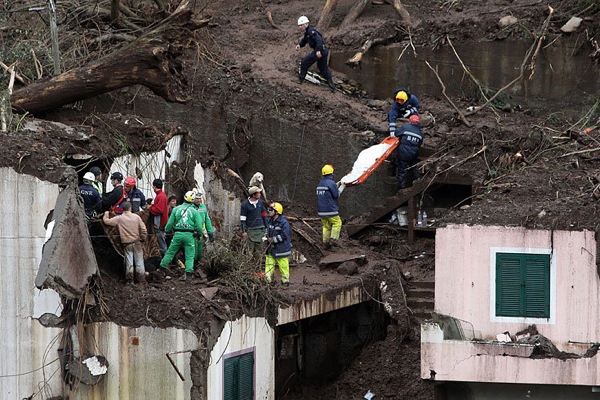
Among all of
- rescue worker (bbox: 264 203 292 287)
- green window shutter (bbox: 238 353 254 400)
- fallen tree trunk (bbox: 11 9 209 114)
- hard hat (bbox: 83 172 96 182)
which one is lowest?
green window shutter (bbox: 238 353 254 400)

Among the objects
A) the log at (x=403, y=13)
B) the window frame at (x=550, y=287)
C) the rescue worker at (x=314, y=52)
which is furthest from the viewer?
the log at (x=403, y=13)

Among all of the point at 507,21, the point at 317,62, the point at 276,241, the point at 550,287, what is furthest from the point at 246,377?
the point at 507,21

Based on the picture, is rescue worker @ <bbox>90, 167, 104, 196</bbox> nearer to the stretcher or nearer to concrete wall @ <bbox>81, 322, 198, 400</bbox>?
concrete wall @ <bbox>81, 322, 198, 400</bbox>

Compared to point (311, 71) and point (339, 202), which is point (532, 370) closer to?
point (339, 202)

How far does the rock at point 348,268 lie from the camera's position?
98.6 feet

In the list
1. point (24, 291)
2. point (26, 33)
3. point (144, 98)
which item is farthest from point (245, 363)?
point (26, 33)

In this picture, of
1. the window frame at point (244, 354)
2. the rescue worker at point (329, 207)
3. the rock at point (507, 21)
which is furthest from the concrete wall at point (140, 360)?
the rock at point (507, 21)

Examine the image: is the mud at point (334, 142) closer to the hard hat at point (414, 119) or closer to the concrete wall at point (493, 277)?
the concrete wall at point (493, 277)

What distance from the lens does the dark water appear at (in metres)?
34.0

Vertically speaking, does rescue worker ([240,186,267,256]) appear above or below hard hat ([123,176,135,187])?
below

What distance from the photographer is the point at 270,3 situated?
127 ft

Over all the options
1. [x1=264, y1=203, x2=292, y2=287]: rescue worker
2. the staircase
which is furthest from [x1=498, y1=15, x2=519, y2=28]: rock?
[x1=264, y1=203, x2=292, y2=287]: rescue worker

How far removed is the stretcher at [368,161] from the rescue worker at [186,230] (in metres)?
5.32

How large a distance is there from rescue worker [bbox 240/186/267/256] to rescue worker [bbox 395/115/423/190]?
12.6ft
